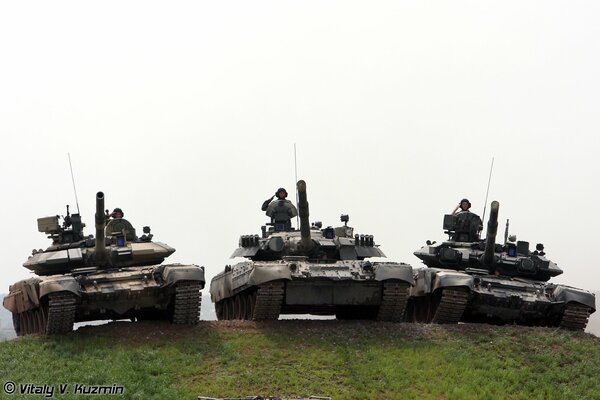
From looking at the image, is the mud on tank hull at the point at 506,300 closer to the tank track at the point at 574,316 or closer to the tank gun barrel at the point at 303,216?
the tank track at the point at 574,316

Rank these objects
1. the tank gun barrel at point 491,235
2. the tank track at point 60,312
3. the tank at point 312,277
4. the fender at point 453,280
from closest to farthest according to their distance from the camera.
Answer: the tank track at point 60,312, the tank at point 312,277, the fender at point 453,280, the tank gun barrel at point 491,235

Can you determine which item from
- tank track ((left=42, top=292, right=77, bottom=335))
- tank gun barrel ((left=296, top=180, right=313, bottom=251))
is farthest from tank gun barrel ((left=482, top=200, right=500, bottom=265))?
tank track ((left=42, top=292, right=77, bottom=335))

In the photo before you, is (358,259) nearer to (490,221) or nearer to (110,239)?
(490,221)

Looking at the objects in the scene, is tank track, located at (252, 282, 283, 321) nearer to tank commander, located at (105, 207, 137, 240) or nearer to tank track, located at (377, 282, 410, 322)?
tank track, located at (377, 282, 410, 322)

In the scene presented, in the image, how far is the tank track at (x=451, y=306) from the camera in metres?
20.7

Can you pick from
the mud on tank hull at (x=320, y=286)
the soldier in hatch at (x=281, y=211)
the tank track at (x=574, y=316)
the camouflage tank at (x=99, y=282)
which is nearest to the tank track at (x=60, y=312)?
the camouflage tank at (x=99, y=282)

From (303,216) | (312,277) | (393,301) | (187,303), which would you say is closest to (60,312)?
(187,303)

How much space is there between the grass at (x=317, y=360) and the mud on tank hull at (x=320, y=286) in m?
0.59

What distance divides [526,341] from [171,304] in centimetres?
800

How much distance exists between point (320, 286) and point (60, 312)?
5815mm

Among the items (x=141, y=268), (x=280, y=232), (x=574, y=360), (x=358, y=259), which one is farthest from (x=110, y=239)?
(x=574, y=360)

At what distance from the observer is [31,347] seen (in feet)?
59.3

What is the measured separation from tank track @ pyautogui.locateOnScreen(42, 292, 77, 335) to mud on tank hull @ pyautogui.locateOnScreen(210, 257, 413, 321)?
155 inches

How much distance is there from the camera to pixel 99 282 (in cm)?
1969
